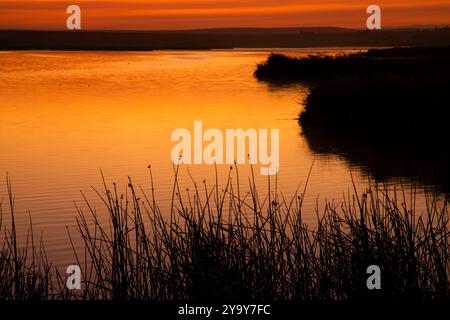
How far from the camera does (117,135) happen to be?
81.1 feet

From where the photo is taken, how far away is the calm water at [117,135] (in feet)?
49.5

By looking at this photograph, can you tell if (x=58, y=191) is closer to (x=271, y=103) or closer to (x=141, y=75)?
(x=271, y=103)

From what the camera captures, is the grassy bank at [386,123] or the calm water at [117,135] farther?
the grassy bank at [386,123]

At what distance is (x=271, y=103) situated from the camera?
115 feet

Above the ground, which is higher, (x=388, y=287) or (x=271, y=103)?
(x=271, y=103)

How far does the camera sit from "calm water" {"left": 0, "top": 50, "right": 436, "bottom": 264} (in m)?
15.1

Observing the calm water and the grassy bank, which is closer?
the calm water

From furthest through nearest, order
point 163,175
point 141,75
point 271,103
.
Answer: point 141,75 < point 271,103 < point 163,175

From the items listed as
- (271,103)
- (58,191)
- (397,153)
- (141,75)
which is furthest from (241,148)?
(141,75)

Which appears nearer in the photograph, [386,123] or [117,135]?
[386,123]
